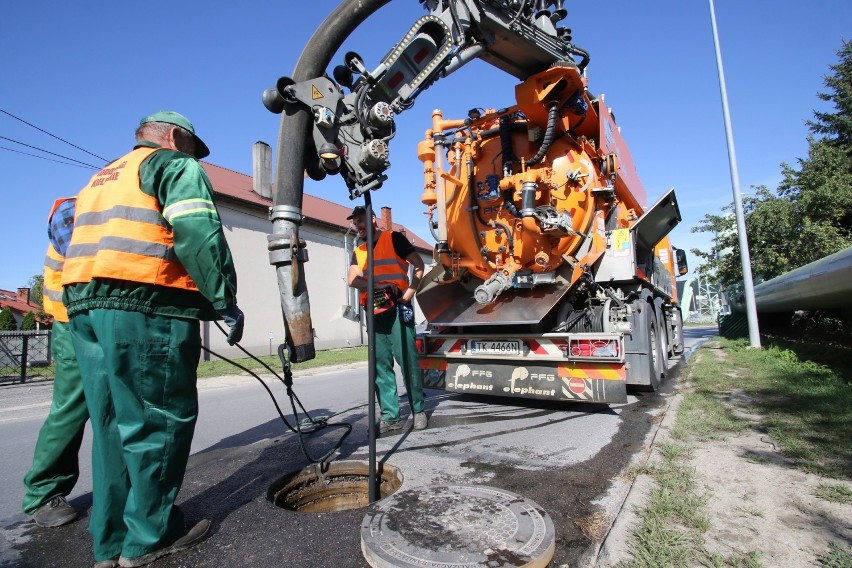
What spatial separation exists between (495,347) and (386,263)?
60.7 inches

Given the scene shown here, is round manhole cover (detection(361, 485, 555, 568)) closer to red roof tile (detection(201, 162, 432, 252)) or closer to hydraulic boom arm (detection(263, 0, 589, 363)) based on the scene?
hydraulic boom arm (detection(263, 0, 589, 363))

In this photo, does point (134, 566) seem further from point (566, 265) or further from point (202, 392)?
point (202, 392)

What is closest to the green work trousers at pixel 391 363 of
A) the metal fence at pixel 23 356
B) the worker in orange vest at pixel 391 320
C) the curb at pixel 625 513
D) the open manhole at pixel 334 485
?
the worker in orange vest at pixel 391 320

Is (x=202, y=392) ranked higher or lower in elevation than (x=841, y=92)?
lower

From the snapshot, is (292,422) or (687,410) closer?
(687,410)

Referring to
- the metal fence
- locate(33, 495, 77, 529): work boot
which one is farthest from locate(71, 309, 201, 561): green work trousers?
the metal fence

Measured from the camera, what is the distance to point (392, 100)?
10.5ft

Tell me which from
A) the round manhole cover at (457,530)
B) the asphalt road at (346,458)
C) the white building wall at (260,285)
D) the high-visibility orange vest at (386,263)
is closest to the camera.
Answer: the round manhole cover at (457,530)

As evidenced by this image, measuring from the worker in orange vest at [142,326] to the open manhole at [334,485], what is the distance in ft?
2.54

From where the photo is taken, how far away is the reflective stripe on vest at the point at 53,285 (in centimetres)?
272

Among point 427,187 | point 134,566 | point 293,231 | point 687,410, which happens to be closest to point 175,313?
point 293,231

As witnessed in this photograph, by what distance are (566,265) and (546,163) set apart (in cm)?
108

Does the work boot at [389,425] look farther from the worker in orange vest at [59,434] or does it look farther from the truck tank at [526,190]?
the worker in orange vest at [59,434]

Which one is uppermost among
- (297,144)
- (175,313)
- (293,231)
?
(297,144)
